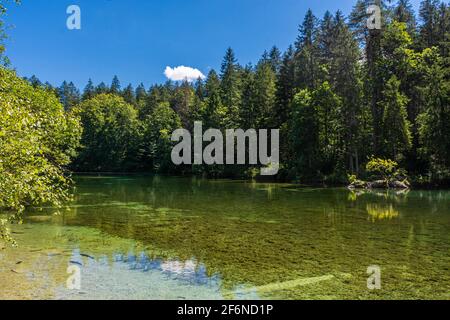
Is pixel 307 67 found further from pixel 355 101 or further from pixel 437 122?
pixel 437 122

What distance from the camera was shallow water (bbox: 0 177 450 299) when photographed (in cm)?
905

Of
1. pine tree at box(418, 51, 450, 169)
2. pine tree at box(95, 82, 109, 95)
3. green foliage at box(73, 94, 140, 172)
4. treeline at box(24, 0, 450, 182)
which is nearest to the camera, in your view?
pine tree at box(418, 51, 450, 169)

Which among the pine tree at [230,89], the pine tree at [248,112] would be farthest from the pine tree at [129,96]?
the pine tree at [248,112]

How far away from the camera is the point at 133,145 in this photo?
85125 millimetres

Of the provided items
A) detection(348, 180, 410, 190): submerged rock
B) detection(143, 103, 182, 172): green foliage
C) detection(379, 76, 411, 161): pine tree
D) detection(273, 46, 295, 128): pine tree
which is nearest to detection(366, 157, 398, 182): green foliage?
detection(348, 180, 410, 190): submerged rock

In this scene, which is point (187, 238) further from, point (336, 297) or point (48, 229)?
point (336, 297)

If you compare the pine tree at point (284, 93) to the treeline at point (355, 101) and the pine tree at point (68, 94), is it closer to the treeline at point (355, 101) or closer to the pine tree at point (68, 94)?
the treeline at point (355, 101)

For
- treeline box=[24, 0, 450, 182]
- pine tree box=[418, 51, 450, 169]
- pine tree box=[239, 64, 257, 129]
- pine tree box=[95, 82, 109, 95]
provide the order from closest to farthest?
pine tree box=[418, 51, 450, 169] < treeline box=[24, 0, 450, 182] < pine tree box=[239, 64, 257, 129] < pine tree box=[95, 82, 109, 95]

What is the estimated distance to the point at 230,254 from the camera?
12.6 meters

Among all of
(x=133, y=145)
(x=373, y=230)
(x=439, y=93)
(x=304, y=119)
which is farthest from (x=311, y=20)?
(x=373, y=230)

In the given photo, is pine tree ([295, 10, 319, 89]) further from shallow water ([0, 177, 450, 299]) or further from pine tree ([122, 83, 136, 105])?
pine tree ([122, 83, 136, 105])

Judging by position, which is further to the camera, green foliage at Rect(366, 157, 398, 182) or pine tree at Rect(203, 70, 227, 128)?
pine tree at Rect(203, 70, 227, 128)

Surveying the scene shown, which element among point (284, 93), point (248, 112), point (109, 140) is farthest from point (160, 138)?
point (284, 93)
